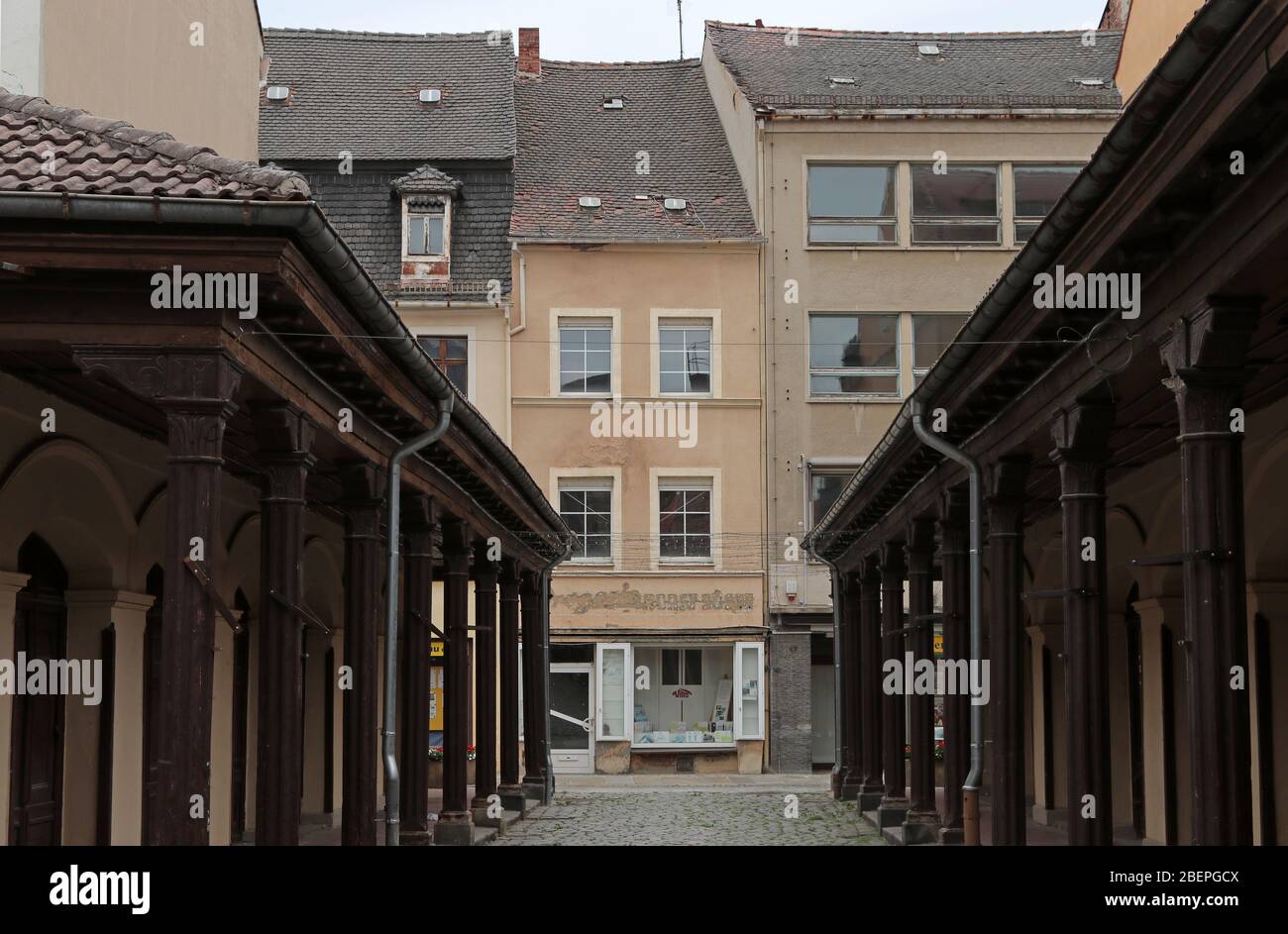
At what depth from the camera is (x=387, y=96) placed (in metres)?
38.0

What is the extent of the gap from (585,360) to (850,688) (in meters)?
10.4

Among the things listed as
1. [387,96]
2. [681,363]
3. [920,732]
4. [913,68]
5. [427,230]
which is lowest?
[920,732]

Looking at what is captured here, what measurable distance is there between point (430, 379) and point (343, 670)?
7.29ft

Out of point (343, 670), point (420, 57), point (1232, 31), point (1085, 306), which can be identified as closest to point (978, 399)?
point (1085, 306)

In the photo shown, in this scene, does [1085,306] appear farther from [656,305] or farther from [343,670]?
[656,305]

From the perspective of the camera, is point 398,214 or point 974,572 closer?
point 974,572

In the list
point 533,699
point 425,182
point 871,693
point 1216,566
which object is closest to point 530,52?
point 425,182

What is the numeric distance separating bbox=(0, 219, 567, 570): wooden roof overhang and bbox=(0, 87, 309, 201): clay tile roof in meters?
0.19

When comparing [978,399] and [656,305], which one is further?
[656,305]

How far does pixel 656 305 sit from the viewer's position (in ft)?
116

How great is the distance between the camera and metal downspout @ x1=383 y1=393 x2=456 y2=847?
14.3 metres

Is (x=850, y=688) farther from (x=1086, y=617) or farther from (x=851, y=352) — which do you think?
(x=1086, y=617)

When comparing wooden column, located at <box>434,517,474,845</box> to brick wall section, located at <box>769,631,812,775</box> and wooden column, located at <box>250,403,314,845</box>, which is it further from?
brick wall section, located at <box>769,631,812,775</box>
